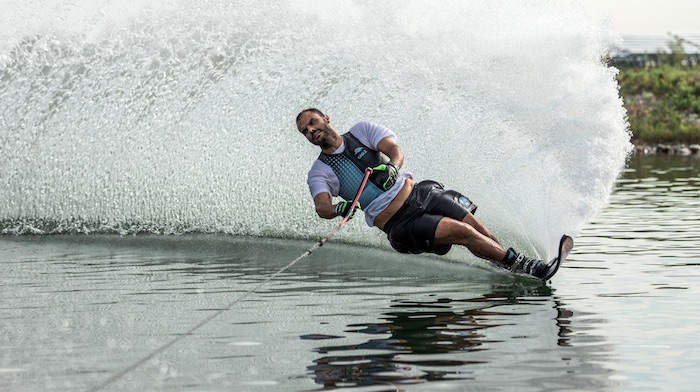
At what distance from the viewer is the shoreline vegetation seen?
3372cm

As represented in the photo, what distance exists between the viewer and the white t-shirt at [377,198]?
8875 mm

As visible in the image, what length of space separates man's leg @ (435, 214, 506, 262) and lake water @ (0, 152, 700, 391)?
0.23 metres

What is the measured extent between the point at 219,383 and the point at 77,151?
29.2 feet

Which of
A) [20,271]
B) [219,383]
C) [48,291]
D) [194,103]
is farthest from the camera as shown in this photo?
[194,103]

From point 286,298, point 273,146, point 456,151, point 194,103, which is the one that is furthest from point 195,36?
point 286,298

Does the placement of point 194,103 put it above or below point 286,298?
above

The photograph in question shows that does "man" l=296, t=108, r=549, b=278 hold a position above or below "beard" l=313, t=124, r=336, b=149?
below

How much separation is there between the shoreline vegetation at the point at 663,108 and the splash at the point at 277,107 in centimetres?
1941

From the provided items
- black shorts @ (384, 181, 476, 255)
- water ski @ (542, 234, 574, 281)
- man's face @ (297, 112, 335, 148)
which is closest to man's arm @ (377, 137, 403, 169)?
black shorts @ (384, 181, 476, 255)

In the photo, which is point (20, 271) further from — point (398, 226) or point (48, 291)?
point (398, 226)

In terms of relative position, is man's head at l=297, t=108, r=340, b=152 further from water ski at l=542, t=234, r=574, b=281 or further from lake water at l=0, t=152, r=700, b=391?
water ski at l=542, t=234, r=574, b=281

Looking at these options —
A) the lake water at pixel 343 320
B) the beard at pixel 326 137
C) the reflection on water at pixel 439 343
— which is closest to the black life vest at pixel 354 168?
the beard at pixel 326 137

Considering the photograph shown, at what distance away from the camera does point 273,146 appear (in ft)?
43.7

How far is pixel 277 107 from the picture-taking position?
13.6 m
